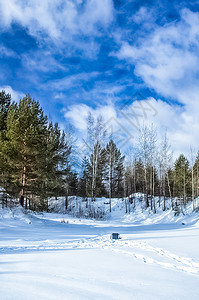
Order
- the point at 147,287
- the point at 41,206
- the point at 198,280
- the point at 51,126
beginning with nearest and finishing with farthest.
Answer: the point at 147,287
the point at 198,280
the point at 41,206
the point at 51,126

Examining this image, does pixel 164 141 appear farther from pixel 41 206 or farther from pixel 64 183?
pixel 41 206

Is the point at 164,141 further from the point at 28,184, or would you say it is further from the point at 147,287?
the point at 147,287

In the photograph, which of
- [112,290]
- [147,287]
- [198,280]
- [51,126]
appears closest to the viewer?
[112,290]

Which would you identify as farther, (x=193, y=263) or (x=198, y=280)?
(x=193, y=263)

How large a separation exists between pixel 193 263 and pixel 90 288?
258 centimetres

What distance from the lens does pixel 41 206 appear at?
46.4 feet

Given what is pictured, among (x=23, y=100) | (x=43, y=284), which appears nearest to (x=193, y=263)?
(x=43, y=284)

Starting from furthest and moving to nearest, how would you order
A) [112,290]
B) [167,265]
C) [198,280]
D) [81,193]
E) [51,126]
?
[81,193], [51,126], [167,265], [198,280], [112,290]

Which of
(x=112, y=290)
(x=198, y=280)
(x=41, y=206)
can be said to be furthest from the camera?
(x=41, y=206)

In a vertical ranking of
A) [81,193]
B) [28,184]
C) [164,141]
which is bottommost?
[81,193]

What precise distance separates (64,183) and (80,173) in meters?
6.93

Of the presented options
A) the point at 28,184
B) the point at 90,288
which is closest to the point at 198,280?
the point at 90,288

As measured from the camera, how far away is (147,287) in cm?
253

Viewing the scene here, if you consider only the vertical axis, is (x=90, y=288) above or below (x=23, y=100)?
below
